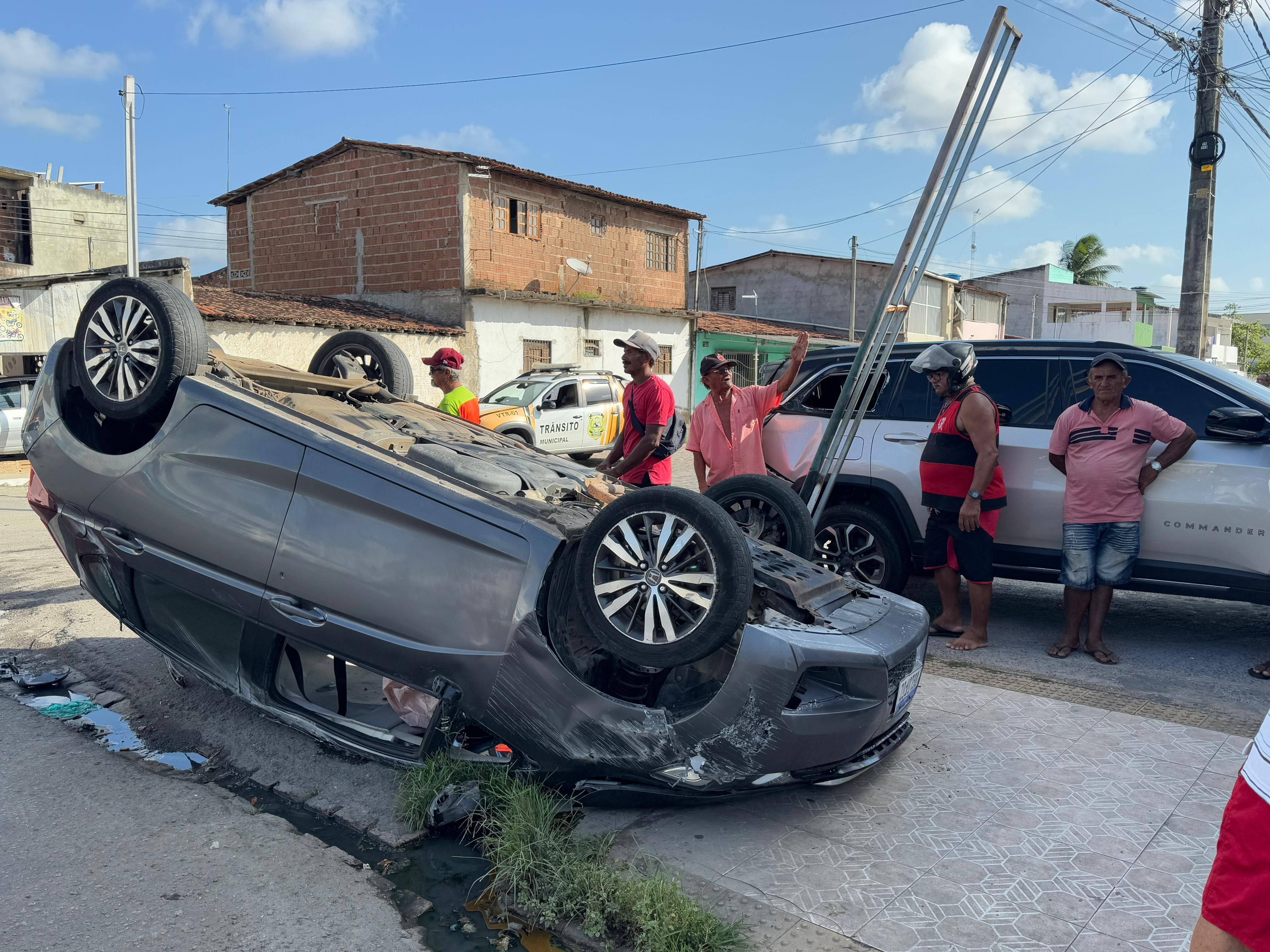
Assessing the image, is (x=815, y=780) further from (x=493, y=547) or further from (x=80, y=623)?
(x=80, y=623)

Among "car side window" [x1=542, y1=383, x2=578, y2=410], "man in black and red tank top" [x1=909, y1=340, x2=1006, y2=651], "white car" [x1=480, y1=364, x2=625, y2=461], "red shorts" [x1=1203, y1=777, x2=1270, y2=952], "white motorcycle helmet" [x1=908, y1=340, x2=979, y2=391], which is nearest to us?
"red shorts" [x1=1203, y1=777, x2=1270, y2=952]

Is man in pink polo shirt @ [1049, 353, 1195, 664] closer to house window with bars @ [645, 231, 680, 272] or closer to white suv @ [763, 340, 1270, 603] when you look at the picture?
white suv @ [763, 340, 1270, 603]

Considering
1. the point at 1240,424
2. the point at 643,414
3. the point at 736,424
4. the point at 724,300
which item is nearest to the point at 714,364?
the point at 736,424

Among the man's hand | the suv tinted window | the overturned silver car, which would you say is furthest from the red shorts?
the suv tinted window

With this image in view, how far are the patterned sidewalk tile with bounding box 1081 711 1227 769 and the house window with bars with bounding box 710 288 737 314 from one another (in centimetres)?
3373

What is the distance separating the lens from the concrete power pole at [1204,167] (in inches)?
471

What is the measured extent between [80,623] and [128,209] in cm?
1118

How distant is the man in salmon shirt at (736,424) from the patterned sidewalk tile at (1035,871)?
9.73ft

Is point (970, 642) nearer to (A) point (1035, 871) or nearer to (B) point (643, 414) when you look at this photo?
(B) point (643, 414)

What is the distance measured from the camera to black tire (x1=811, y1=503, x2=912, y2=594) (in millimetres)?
6148

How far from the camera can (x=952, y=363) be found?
552 cm

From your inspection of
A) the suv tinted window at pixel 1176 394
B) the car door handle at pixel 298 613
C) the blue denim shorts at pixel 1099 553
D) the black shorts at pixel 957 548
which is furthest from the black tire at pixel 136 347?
the suv tinted window at pixel 1176 394

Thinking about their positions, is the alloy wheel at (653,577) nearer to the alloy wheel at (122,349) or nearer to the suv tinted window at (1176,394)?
the alloy wheel at (122,349)

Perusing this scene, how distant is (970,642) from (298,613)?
4007 mm
